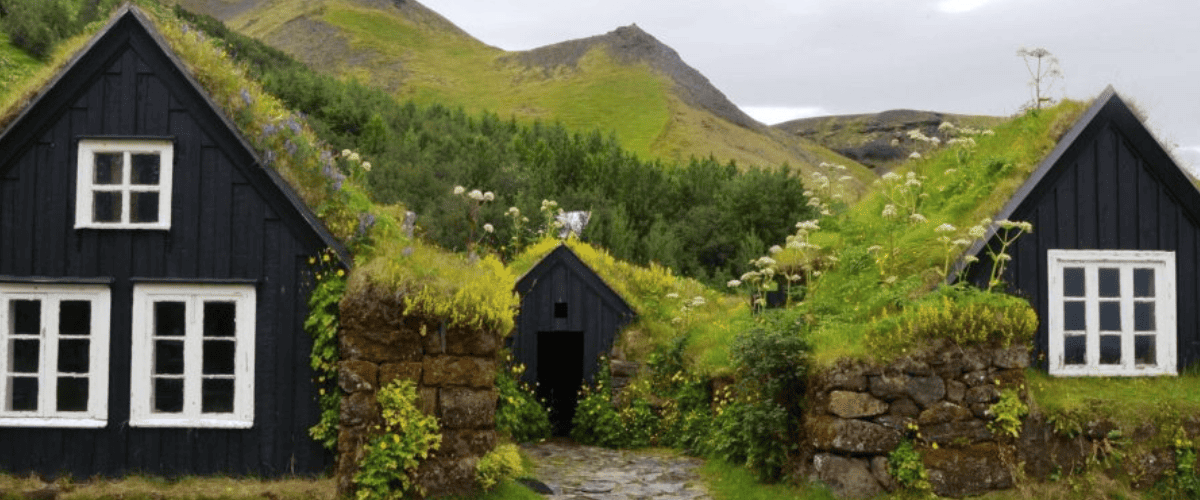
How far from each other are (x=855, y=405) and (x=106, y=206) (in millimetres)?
9026

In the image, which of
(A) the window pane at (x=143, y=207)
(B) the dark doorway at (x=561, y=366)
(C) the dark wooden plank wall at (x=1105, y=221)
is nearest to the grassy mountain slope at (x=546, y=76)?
(B) the dark doorway at (x=561, y=366)

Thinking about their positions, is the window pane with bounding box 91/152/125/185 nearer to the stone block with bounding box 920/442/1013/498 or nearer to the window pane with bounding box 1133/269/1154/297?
the stone block with bounding box 920/442/1013/498

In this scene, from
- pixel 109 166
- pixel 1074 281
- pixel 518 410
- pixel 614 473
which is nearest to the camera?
pixel 109 166

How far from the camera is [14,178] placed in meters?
12.3

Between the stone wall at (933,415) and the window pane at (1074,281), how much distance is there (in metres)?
2.28

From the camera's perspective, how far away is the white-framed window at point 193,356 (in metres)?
12.0

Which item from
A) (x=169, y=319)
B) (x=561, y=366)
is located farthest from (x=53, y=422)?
(x=561, y=366)

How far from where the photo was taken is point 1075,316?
46.9 feet

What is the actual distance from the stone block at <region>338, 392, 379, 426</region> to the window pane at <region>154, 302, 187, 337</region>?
7.13ft

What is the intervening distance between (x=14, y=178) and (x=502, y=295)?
576 cm

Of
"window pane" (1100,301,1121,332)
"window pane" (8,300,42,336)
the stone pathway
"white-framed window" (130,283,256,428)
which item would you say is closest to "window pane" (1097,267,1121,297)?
"window pane" (1100,301,1121,332)

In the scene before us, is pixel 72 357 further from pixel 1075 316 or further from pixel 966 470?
pixel 1075 316

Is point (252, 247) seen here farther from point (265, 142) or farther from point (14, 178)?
point (14, 178)

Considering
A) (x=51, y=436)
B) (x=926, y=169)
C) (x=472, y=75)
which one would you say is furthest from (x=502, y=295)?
(x=472, y=75)
